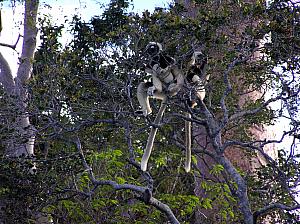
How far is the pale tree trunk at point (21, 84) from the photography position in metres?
7.21

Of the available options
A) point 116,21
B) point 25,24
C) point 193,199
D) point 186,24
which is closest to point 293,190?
point 186,24

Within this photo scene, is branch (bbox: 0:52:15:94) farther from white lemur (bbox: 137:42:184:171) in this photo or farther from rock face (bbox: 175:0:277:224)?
white lemur (bbox: 137:42:184:171)

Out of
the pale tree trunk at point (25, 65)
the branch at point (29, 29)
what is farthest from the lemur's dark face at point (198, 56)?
the branch at point (29, 29)

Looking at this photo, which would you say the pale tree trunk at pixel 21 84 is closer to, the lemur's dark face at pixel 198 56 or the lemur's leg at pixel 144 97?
the lemur's leg at pixel 144 97

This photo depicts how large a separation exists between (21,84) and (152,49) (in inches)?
116

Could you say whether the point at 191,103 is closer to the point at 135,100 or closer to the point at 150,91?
the point at 150,91

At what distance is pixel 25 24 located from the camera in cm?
1124

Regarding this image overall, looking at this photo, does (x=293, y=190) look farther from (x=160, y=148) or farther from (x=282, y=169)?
(x=160, y=148)

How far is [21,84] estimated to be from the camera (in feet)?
27.5

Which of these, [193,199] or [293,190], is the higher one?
[193,199]

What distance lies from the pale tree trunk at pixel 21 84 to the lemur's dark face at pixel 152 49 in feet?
5.58

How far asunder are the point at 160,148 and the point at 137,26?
366 cm

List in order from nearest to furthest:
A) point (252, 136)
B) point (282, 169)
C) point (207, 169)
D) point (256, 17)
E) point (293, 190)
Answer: point (293, 190) < point (282, 169) < point (256, 17) < point (252, 136) < point (207, 169)

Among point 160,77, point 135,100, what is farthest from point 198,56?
point 135,100
